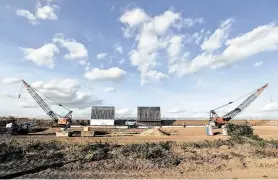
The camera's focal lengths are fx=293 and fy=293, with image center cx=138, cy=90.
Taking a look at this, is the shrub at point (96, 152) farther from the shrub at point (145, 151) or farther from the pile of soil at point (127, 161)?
the shrub at point (145, 151)

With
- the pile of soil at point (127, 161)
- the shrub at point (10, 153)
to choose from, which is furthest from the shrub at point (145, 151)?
the shrub at point (10, 153)

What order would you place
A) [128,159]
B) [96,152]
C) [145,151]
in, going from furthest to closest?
[145,151], [96,152], [128,159]

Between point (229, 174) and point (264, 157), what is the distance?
5826 mm

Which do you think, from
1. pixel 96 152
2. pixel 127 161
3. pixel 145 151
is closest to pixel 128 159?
pixel 127 161

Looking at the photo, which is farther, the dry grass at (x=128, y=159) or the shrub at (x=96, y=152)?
the shrub at (x=96, y=152)

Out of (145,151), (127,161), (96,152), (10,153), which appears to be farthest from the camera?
(145,151)

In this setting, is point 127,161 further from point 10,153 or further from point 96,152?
point 10,153

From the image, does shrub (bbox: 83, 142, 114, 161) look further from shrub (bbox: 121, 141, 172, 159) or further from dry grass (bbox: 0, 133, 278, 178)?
shrub (bbox: 121, 141, 172, 159)

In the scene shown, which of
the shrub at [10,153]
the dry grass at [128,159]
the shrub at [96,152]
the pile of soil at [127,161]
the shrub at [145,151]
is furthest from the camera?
the shrub at [145,151]

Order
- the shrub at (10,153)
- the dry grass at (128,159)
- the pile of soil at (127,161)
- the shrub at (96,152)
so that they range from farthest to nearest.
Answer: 1. the shrub at (10,153)
2. the shrub at (96,152)
3. the dry grass at (128,159)
4. the pile of soil at (127,161)

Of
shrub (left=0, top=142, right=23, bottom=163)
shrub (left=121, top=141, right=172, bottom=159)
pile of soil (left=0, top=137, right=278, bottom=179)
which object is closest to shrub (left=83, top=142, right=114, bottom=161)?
pile of soil (left=0, top=137, right=278, bottom=179)

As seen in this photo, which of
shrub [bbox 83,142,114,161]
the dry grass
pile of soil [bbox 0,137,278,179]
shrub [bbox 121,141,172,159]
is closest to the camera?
pile of soil [bbox 0,137,278,179]

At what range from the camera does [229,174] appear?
55.0ft

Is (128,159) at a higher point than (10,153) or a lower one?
lower
